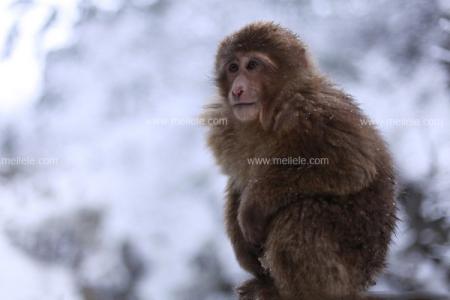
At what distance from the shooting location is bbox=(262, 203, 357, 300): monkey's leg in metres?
4.00

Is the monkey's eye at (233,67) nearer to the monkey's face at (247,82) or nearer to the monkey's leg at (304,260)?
the monkey's face at (247,82)

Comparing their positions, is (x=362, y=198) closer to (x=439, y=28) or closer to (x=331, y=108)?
(x=331, y=108)

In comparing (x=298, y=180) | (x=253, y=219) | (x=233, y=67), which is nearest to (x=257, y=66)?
(x=233, y=67)

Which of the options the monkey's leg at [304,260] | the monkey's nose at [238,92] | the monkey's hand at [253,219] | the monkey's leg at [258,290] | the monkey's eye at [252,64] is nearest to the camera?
the monkey's leg at [304,260]

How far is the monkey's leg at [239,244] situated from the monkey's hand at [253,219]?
7.9 inches

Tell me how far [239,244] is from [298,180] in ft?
2.02

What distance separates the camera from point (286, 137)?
4.18 meters

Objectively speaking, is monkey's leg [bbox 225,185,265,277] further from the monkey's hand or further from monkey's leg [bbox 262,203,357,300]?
monkey's leg [bbox 262,203,357,300]

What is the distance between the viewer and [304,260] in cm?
400

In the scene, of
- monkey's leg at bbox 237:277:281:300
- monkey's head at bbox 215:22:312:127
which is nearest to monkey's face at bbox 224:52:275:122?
monkey's head at bbox 215:22:312:127

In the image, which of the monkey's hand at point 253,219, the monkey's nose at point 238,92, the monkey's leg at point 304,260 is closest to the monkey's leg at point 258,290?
the monkey's leg at point 304,260

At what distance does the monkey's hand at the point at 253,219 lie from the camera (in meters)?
4.11

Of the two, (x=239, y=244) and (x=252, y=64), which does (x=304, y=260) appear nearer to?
(x=239, y=244)

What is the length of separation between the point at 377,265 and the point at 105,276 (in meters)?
2.39
